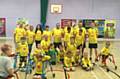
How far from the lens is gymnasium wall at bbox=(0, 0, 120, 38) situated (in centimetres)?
2583

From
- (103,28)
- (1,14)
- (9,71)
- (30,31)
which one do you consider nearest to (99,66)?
(30,31)

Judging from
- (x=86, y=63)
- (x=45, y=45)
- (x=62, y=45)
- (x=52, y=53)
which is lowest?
(x=86, y=63)

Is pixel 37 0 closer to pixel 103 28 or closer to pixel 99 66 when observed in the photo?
pixel 103 28

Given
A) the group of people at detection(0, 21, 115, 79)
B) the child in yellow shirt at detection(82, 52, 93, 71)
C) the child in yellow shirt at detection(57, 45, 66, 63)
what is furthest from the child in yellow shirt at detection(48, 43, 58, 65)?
the child in yellow shirt at detection(82, 52, 93, 71)

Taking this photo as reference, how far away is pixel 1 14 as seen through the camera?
1014 inches

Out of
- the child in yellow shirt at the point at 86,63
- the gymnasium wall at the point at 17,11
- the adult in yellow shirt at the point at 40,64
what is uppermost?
the gymnasium wall at the point at 17,11

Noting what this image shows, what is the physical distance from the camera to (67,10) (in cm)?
2603

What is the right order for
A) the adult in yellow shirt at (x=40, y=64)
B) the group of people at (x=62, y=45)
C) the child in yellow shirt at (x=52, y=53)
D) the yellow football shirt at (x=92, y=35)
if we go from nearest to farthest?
the adult in yellow shirt at (x=40, y=64) < the group of people at (x=62, y=45) < the child in yellow shirt at (x=52, y=53) < the yellow football shirt at (x=92, y=35)

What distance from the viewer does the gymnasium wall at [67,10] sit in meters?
25.8

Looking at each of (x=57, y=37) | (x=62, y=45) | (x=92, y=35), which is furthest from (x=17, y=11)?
(x=92, y=35)

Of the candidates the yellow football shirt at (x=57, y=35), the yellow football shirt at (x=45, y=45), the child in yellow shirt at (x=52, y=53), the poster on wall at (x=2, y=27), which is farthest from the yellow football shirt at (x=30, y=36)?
the poster on wall at (x=2, y=27)

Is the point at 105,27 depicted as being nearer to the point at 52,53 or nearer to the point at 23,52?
the point at 52,53

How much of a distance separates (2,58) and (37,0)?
1873 cm

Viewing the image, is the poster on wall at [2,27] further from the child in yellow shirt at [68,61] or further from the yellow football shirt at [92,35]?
the child in yellow shirt at [68,61]
